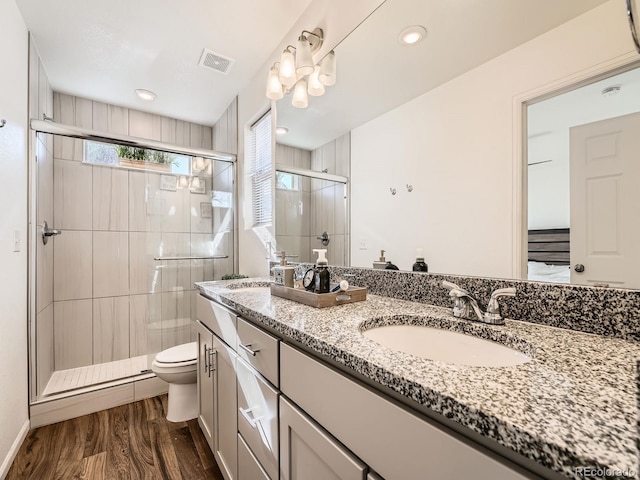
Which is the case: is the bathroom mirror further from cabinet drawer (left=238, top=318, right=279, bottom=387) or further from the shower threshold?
the shower threshold

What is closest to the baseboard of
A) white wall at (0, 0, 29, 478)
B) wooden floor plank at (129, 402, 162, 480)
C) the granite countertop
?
white wall at (0, 0, 29, 478)

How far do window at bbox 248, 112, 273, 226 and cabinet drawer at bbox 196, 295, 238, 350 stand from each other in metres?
0.78

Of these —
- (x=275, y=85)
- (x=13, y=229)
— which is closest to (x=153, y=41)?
(x=275, y=85)

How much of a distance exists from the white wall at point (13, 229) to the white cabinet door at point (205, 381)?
35.0 inches

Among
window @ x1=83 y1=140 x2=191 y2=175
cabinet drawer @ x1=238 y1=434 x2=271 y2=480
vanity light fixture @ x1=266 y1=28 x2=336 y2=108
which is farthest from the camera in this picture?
window @ x1=83 y1=140 x2=191 y2=175

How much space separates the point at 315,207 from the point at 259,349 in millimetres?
951

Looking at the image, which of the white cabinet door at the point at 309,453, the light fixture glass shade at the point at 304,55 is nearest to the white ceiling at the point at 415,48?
the light fixture glass shade at the point at 304,55

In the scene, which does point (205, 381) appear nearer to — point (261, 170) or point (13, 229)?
point (13, 229)

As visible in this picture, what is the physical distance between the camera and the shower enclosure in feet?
8.03

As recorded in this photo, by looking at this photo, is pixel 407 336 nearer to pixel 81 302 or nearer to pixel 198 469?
pixel 198 469

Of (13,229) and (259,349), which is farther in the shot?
(13,229)

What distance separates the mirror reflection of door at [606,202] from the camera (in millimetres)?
658

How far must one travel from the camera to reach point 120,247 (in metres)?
2.70

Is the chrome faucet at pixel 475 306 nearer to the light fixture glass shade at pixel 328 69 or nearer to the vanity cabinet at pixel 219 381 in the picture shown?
the vanity cabinet at pixel 219 381
